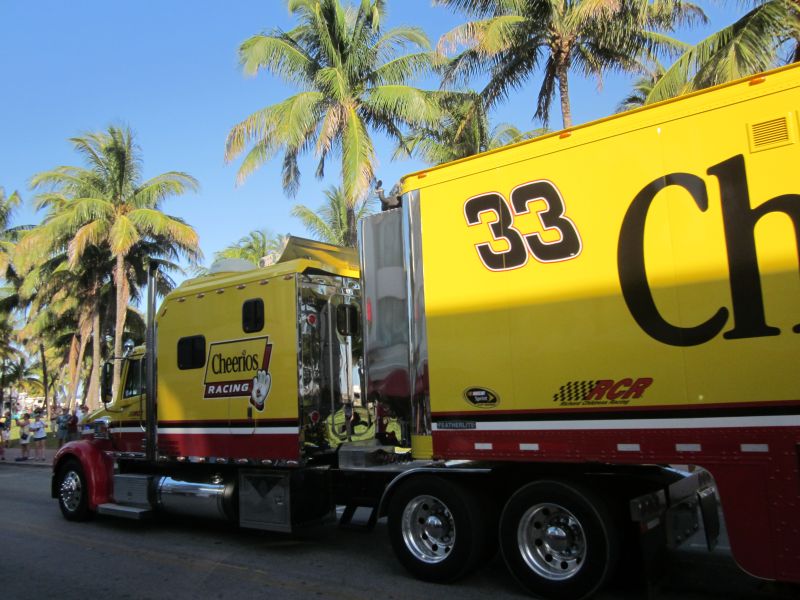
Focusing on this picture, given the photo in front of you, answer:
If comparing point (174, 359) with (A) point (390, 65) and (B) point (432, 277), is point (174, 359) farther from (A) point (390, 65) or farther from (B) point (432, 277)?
(A) point (390, 65)

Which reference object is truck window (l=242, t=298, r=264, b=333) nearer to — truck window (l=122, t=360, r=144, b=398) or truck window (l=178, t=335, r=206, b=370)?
truck window (l=178, t=335, r=206, b=370)

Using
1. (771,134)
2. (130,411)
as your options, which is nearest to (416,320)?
(771,134)

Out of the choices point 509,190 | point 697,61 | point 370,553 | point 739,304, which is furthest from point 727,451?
point 697,61

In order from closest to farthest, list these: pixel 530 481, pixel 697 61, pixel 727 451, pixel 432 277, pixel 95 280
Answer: pixel 727 451, pixel 530 481, pixel 432 277, pixel 697 61, pixel 95 280

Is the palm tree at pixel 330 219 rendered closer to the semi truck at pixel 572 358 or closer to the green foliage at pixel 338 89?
the green foliage at pixel 338 89

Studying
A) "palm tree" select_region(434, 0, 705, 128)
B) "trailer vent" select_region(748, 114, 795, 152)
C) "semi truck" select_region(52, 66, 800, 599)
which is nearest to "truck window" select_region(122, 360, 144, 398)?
"semi truck" select_region(52, 66, 800, 599)

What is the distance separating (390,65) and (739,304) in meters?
17.4

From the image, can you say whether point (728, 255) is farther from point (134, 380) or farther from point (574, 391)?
point (134, 380)

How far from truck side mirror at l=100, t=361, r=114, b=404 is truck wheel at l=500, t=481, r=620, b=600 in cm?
679

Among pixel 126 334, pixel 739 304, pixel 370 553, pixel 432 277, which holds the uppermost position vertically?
pixel 126 334

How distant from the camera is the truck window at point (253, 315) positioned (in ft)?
24.7

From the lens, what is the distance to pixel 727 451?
4422 millimetres

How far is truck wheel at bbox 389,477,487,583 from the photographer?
5.52 meters

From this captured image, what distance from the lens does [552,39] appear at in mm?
16469
